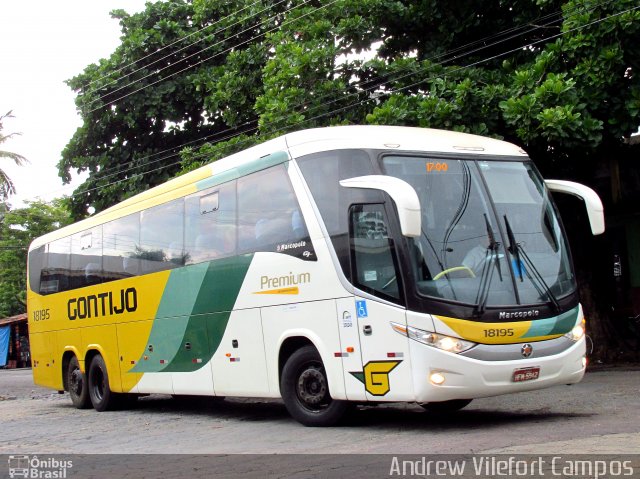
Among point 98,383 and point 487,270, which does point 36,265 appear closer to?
point 98,383

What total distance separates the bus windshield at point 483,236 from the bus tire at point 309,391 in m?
1.87

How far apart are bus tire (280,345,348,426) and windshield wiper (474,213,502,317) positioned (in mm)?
2009

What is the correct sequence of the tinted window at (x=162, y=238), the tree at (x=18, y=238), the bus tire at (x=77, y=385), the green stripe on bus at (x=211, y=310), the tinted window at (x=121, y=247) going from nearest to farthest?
the green stripe on bus at (x=211, y=310) → the tinted window at (x=162, y=238) → the tinted window at (x=121, y=247) → the bus tire at (x=77, y=385) → the tree at (x=18, y=238)

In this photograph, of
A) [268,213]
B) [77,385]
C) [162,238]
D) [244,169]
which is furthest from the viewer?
[77,385]

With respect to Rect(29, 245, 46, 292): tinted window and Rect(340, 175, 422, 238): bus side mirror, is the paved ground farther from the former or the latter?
Rect(29, 245, 46, 292): tinted window

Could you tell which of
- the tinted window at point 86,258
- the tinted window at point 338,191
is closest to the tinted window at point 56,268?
the tinted window at point 86,258

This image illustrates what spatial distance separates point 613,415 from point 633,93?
6646 millimetres

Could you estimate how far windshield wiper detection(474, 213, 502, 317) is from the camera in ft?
28.8

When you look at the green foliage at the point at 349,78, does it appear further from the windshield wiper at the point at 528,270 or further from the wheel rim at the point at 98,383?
the wheel rim at the point at 98,383

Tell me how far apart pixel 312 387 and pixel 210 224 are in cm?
308

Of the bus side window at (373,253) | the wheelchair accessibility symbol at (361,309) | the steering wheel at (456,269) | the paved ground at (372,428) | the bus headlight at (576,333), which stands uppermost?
the bus side window at (373,253)

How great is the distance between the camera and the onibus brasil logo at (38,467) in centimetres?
784

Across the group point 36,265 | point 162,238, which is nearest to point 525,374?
point 162,238

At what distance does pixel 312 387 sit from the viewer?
10.0 metres
